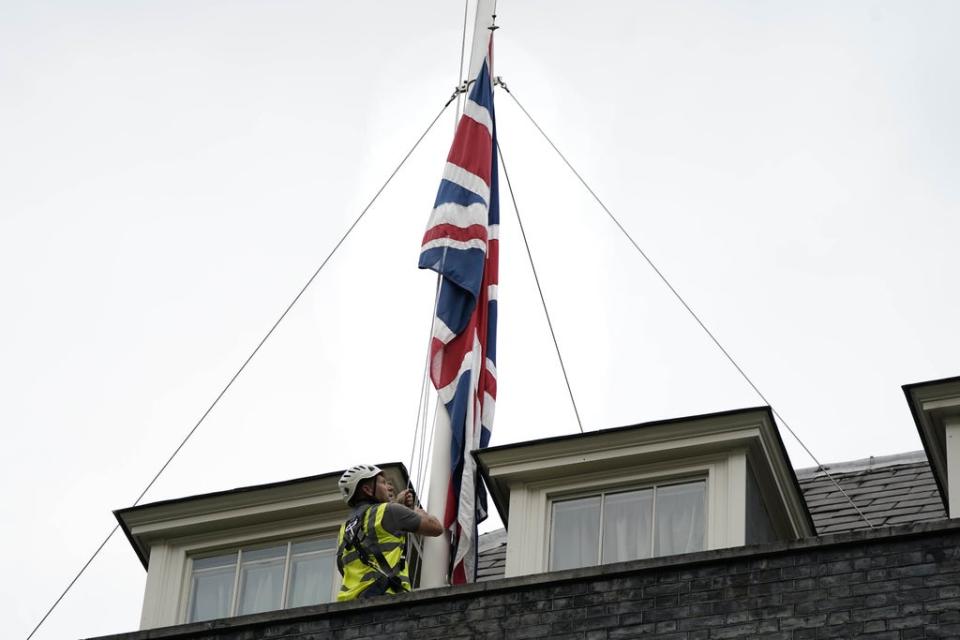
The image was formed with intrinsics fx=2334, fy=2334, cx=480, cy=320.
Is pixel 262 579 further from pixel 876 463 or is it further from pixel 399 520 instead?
pixel 876 463

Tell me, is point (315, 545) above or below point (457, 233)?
below

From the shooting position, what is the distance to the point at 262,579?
19.6 m

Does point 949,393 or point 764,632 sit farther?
point 949,393

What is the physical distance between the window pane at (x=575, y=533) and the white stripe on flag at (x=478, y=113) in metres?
5.04

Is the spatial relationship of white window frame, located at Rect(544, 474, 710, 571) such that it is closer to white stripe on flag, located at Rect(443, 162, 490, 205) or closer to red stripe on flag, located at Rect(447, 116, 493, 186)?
white stripe on flag, located at Rect(443, 162, 490, 205)

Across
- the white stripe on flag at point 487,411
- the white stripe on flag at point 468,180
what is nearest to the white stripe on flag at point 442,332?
the white stripe on flag at point 487,411

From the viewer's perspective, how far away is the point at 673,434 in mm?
18297

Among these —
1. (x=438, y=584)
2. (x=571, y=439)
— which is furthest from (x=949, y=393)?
(x=438, y=584)

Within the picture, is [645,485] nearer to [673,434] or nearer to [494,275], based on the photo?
[673,434]

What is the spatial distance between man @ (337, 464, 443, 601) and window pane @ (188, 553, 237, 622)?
156cm

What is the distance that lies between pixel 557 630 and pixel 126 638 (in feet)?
12.2

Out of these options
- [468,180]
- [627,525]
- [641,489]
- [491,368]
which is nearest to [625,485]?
[641,489]

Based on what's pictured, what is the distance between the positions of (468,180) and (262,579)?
14.8ft

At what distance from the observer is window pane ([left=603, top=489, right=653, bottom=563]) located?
59.0 ft
